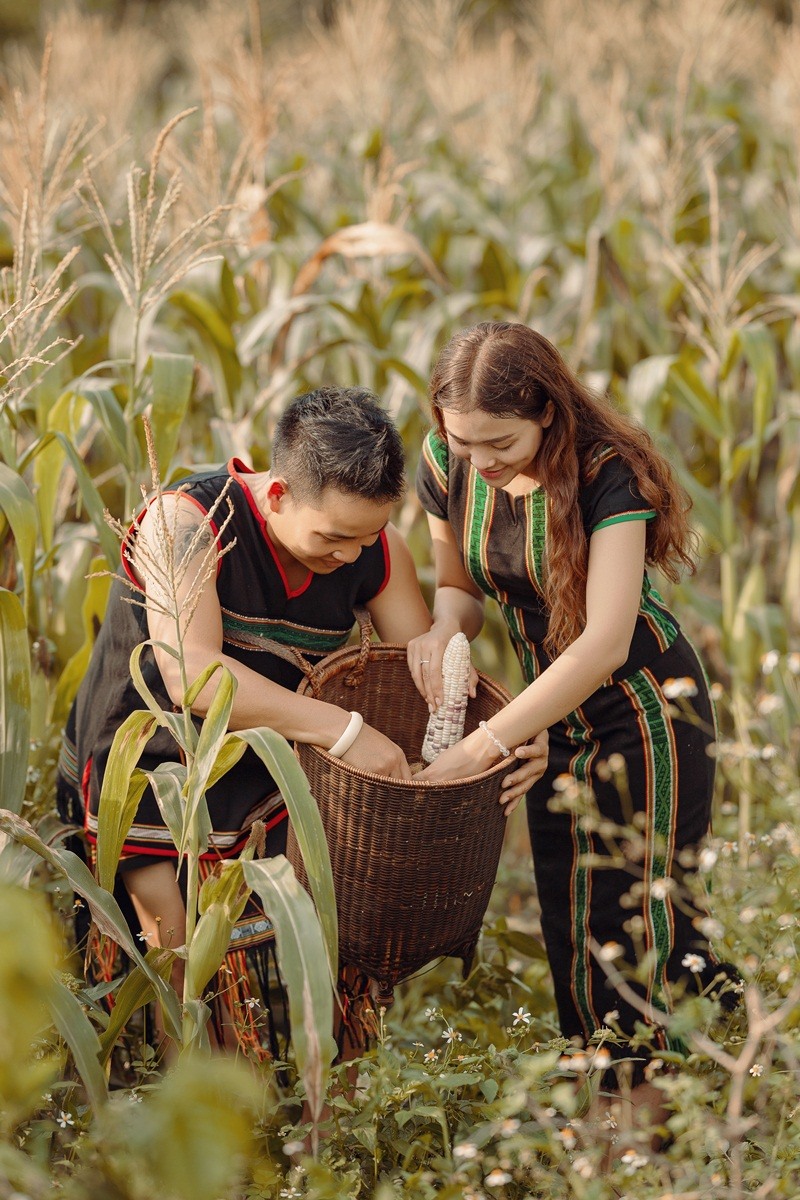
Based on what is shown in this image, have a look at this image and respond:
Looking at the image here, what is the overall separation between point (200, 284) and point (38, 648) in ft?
4.32

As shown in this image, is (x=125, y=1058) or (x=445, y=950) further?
(x=125, y=1058)

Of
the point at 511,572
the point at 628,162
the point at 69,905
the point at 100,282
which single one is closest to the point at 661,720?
the point at 511,572

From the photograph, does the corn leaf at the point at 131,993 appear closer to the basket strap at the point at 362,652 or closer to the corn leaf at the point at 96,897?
the corn leaf at the point at 96,897

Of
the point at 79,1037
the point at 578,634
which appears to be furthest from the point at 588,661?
the point at 79,1037

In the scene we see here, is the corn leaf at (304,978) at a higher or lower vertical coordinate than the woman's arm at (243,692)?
lower

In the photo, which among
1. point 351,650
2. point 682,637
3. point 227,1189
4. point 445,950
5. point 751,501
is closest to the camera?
point 227,1189

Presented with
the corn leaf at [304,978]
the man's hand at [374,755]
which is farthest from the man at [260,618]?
the corn leaf at [304,978]

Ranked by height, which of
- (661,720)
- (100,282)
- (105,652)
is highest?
(100,282)

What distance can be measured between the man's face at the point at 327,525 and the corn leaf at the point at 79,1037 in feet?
2.71

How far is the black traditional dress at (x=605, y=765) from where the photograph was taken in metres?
2.27

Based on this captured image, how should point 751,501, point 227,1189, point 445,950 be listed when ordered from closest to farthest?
point 227,1189 → point 445,950 → point 751,501

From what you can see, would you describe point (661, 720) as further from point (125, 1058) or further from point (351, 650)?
point (125, 1058)

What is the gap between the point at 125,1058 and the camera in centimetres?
236

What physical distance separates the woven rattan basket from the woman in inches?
4.3
